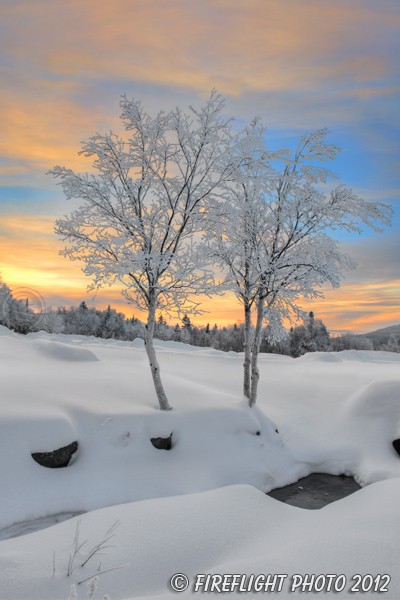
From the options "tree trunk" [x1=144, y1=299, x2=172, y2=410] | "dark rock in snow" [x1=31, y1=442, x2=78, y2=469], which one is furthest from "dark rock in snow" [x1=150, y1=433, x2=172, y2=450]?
"dark rock in snow" [x1=31, y1=442, x2=78, y2=469]

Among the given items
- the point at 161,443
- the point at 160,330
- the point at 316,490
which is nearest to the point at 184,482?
the point at 161,443

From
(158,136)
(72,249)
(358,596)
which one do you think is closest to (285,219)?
(158,136)

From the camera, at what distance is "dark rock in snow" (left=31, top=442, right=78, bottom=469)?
725 cm

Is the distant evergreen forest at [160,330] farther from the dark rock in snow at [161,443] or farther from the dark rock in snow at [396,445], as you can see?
the dark rock in snow at [161,443]

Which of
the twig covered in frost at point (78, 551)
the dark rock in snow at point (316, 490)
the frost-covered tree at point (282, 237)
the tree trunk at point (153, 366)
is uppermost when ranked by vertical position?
the frost-covered tree at point (282, 237)

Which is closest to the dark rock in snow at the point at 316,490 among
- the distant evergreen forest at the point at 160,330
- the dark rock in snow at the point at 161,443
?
the dark rock in snow at the point at 161,443

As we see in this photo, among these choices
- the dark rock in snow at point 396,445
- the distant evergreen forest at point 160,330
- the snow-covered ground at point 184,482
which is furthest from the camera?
the distant evergreen forest at point 160,330

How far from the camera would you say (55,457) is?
7.35m

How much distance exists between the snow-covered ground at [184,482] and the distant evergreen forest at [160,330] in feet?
79.2

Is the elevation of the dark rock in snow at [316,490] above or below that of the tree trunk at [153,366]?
below

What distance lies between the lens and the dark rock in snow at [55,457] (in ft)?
23.8

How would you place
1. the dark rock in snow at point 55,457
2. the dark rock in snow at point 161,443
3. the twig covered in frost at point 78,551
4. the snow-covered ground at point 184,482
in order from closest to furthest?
the snow-covered ground at point 184,482 < the twig covered in frost at point 78,551 < the dark rock in snow at point 55,457 < the dark rock in snow at point 161,443

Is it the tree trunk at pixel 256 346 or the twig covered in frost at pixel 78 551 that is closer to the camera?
the twig covered in frost at pixel 78 551

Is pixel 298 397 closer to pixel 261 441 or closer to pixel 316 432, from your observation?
pixel 316 432
